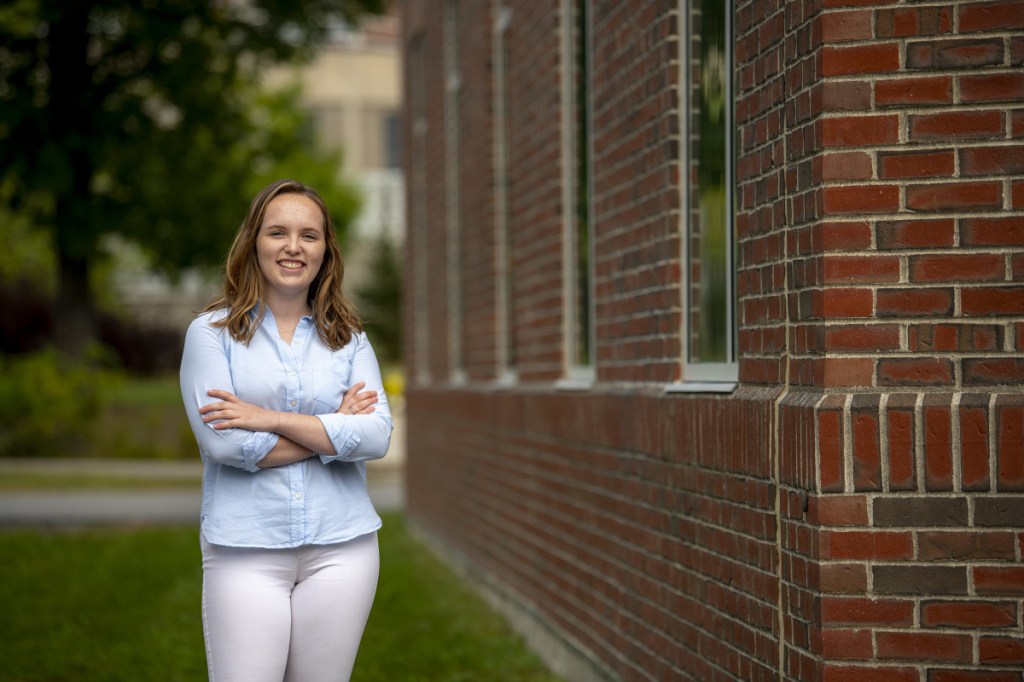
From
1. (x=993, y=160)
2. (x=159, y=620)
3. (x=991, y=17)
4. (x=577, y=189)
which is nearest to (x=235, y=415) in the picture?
(x=993, y=160)

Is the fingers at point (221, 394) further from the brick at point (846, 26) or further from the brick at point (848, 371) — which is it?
the brick at point (846, 26)

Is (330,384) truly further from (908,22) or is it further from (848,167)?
(908,22)

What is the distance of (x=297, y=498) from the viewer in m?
4.04

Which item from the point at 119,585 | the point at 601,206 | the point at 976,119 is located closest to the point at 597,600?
the point at 601,206

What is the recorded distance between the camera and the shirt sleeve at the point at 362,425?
13.3 ft

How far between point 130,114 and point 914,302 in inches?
837

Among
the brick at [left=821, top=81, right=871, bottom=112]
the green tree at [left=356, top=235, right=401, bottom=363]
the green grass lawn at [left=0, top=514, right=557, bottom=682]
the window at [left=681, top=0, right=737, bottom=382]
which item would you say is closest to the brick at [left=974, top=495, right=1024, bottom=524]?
the brick at [left=821, top=81, right=871, bottom=112]

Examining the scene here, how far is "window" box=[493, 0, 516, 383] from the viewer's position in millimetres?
10164

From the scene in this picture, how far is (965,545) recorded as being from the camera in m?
3.86

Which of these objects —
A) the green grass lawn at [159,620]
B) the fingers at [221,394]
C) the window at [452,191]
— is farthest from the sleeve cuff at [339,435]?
the window at [452,191]

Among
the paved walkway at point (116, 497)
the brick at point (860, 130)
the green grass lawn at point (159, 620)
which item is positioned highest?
the brick at point (860, 130)

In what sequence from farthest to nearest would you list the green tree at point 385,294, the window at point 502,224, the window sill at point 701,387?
the green tree at point 385,294 < the window at point 502,224 < the window sill at point 701,387

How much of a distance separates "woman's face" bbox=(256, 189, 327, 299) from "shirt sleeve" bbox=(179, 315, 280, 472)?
0.73 feet

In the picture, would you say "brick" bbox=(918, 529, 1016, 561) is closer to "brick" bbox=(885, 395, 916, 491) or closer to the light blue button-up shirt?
"brick" bbox=(885, 395, 916, 491)
